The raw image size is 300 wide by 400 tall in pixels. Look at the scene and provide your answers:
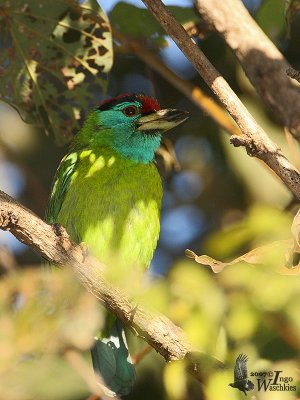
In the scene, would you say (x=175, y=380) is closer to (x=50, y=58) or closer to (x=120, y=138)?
(x=50, y=58)

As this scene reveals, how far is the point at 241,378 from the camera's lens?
2498mm

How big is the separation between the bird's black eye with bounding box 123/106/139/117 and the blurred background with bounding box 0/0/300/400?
0.75 ft

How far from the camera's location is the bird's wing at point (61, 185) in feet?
13.6

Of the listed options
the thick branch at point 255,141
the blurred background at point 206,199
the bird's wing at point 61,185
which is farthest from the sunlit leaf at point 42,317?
the bird's wing at point 61,185

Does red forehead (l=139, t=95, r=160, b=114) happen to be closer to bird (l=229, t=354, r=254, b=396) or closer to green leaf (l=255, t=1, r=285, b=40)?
green leaf (l=255, t=1, r=285, b=40)

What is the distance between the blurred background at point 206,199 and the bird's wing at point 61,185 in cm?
58

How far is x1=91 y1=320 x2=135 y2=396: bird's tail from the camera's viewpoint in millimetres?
3932

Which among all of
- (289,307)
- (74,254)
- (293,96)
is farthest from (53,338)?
(293,96)

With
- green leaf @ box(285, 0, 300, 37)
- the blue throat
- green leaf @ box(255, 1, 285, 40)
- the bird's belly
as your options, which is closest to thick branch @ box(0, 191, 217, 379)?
the bird's belly

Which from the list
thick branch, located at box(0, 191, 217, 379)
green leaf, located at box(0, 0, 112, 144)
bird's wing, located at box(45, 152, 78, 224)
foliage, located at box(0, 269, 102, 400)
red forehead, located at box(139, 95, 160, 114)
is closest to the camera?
foliage, located at box(0, 269, 102, 400)

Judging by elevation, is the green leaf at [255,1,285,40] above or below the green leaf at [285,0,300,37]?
below

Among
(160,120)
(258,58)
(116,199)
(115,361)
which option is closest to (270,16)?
(258,58)

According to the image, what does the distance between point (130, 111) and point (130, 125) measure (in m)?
0.10

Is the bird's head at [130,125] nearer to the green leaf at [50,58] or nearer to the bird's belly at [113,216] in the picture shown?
the bird's belly at [113,216]
